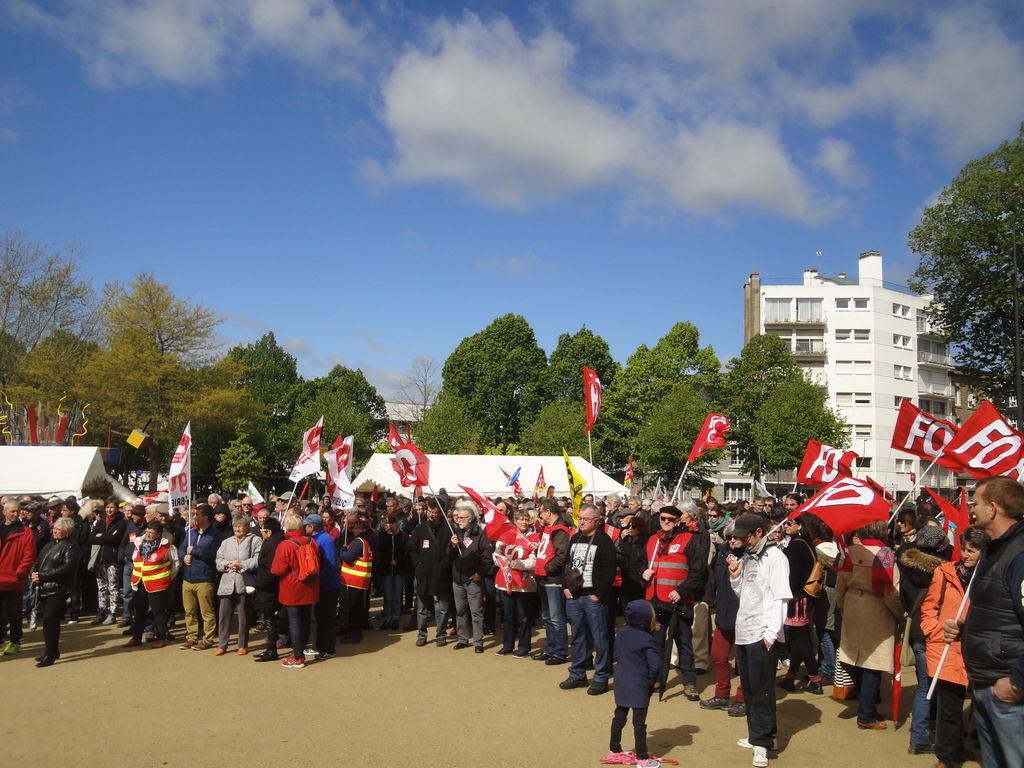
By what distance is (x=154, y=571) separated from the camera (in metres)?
10.5

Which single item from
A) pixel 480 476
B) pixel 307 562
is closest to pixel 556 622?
pixel 307 562

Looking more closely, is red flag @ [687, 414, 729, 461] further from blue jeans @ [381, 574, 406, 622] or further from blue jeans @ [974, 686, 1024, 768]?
blue jeans @ [974, 686, 1024, 768]

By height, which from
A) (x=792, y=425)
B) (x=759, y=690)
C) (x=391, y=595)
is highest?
(x=792, y=425)

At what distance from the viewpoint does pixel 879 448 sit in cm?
6238

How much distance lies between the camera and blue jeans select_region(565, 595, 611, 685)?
27.9 feet

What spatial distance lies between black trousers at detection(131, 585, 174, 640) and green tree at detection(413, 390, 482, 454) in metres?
36.9

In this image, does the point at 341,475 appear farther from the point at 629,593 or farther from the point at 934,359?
the point at 934,359

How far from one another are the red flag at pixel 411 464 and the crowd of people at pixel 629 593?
2.46ft

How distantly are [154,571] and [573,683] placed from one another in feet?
19.3

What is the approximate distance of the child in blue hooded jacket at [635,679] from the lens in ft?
20.1

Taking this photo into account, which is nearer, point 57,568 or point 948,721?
point 948,721

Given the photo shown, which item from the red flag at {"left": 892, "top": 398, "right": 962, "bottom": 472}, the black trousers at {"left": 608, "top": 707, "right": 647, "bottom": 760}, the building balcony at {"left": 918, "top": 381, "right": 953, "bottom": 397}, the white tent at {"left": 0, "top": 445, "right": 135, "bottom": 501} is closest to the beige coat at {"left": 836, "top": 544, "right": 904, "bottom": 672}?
the red flag at {"left": 892, "top": 398, "right": 962, "bottom": 472}

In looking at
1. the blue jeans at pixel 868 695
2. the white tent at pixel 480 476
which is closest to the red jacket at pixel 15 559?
the blue jeans at pixel 868 695

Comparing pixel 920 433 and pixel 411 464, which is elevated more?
pixel 920 433
